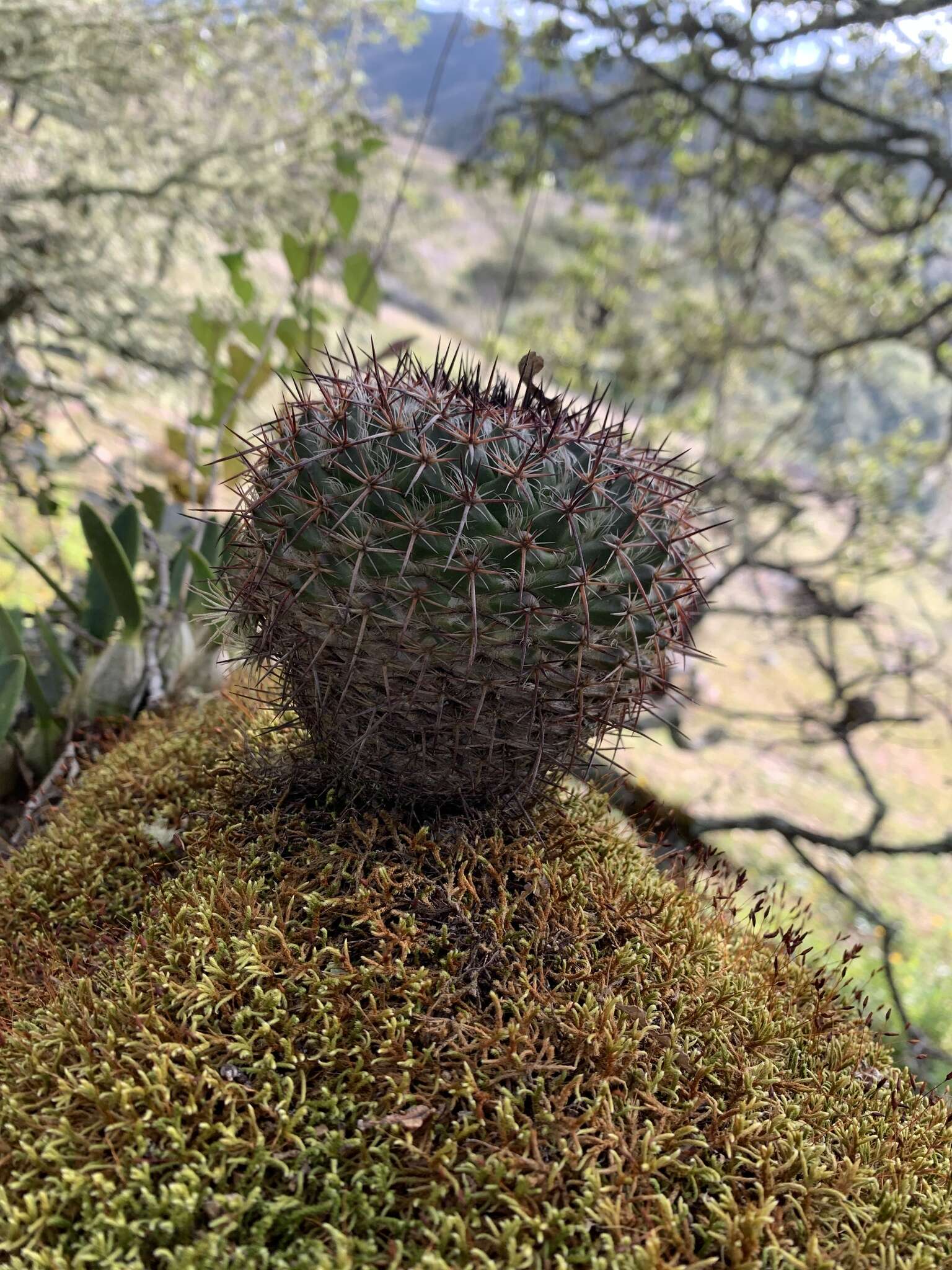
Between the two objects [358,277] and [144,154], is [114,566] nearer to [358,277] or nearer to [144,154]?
[358,277]

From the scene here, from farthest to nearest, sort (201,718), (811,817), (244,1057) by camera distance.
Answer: (811,817)
(201,718)
(244,1057)

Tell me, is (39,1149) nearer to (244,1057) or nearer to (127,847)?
(244,1057)

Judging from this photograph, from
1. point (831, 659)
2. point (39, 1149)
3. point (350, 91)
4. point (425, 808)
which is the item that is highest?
point (350, 91)

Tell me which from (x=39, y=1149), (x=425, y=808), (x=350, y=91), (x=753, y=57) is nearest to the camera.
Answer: (x=39, y=1149)

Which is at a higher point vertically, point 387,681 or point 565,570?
point 565,570

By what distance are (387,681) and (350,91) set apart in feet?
24.1

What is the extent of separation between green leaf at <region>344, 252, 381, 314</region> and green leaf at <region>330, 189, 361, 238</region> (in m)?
0.18

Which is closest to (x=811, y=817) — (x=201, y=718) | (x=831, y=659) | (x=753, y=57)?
(x=831, y=659)

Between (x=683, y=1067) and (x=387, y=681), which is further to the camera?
(x=387, y=681)

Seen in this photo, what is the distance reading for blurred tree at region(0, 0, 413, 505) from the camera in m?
4.28

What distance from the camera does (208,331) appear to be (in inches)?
132

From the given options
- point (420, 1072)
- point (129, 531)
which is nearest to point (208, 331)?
point (129, 531)

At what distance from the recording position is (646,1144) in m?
1.24

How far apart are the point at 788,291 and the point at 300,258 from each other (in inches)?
273
